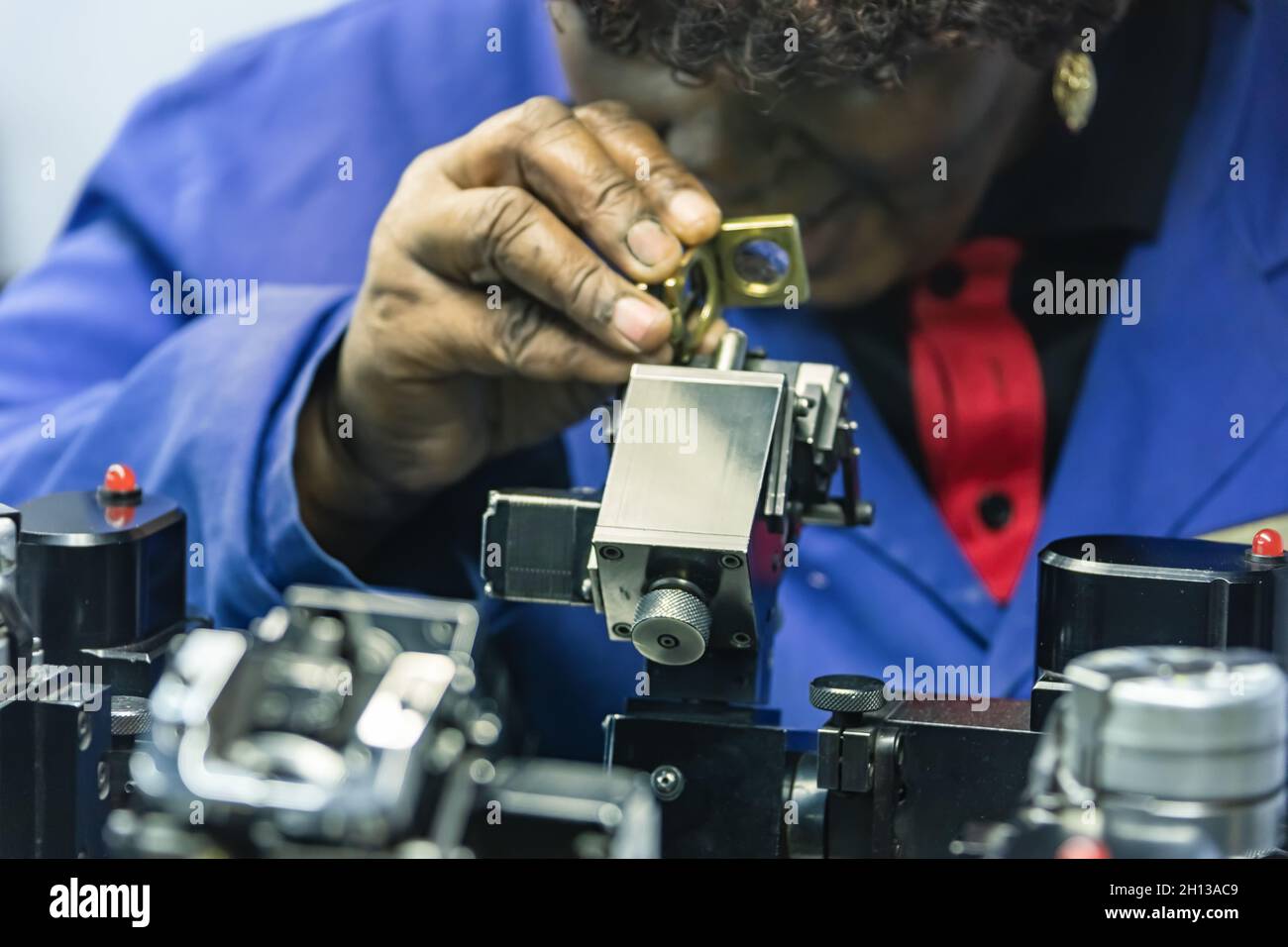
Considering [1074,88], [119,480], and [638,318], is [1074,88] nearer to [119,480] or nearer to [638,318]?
[638,318]

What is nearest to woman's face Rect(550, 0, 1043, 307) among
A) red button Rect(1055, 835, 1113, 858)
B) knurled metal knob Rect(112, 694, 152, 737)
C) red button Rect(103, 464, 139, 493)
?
red button Rect(103, 464, 139, 493)

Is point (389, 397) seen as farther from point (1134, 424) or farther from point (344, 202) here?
point (1134, 424)

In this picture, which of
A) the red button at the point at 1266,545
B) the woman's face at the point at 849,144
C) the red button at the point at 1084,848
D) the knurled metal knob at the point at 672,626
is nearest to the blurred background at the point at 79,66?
the woman's face at the point at 849,144

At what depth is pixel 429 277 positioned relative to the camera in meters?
1.26

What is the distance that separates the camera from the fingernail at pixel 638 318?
3.60ft

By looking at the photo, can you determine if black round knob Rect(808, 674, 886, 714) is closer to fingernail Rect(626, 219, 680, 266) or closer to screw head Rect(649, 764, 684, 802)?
screw head Rect(649, 764, 684, 802)

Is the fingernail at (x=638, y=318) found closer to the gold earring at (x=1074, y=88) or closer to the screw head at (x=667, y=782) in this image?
the screw head at (x=667, y=782)

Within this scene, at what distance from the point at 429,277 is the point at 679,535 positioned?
42cm

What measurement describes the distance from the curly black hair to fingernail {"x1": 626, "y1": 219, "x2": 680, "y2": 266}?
222 millimetres

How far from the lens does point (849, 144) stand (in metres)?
1.35

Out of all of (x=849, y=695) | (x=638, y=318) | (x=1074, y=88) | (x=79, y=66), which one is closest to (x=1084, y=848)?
(x=849, y=695)
